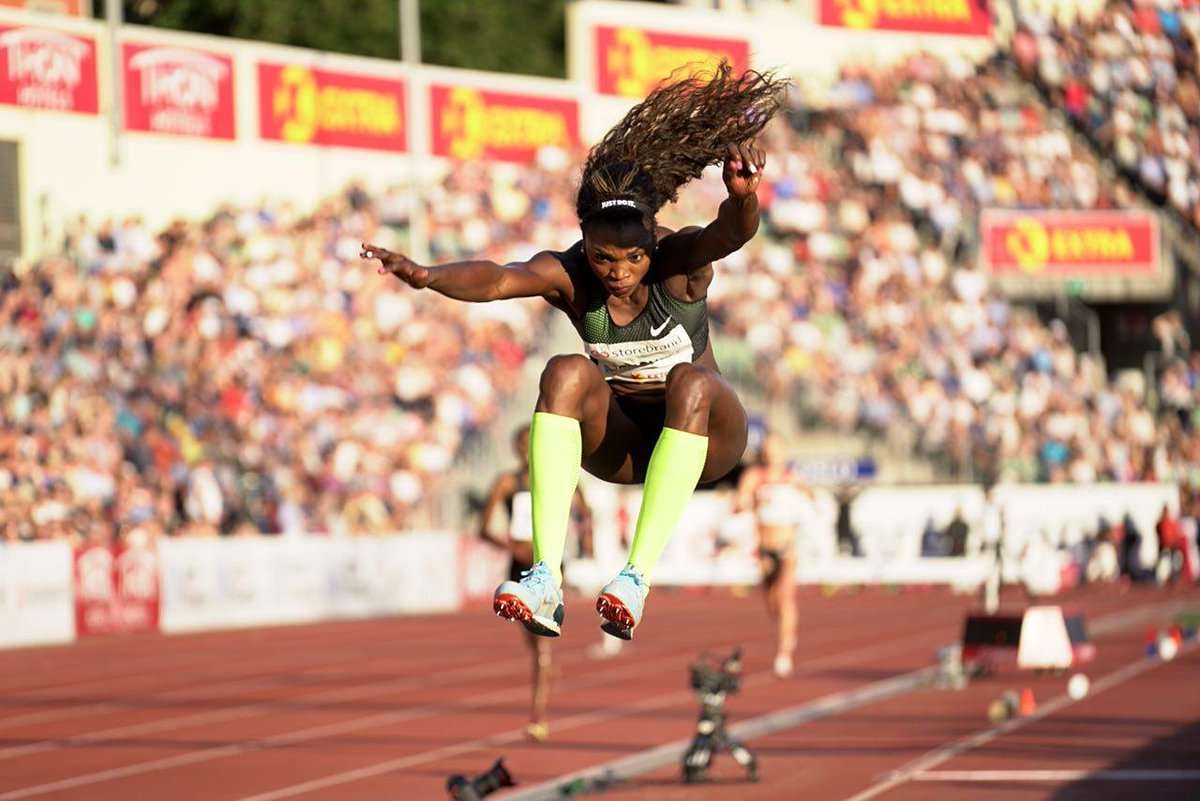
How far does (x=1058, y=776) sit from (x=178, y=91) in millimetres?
21035

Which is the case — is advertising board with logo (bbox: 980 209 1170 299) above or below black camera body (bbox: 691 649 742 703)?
above

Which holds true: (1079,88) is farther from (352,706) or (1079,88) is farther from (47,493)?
(352,706)

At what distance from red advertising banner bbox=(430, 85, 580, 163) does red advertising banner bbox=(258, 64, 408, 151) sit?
0.74 m

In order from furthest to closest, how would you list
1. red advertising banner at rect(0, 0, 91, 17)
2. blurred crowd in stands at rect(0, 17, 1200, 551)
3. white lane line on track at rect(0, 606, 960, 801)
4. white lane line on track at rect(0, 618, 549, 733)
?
red advertising banner at rect(0, 0, 91, 17) < blurred crowd in stands at rect(0, 17, 1200, 551) < white lane line on track at rect(0, 618, 549, 733) < white lane line on track at rect(0, 606, 960, 801)

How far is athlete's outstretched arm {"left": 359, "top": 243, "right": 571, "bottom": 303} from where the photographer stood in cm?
641

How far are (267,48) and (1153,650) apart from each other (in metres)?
17.3

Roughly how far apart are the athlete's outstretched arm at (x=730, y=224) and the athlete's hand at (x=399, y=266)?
0.86 meters

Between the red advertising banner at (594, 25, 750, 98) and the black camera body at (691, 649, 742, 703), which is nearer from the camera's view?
the black camera body at (691, 649, 742, 703)

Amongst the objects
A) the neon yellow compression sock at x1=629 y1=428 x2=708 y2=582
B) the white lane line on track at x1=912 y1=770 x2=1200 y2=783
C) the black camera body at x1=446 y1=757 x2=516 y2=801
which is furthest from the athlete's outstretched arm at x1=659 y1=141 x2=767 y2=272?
the white lane line on track at x1=912 y1=770 x2=1200 y2=783

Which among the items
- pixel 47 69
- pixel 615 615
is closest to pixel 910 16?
pixel 47 69

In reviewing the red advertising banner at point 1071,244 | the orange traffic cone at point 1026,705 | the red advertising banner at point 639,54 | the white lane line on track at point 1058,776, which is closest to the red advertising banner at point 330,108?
the red advertising banner at point 639,54

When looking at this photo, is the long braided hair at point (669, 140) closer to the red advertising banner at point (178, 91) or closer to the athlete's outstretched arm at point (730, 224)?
the athlete's outstretched arm at point (730, 224)

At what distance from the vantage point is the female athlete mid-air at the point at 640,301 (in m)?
6.73

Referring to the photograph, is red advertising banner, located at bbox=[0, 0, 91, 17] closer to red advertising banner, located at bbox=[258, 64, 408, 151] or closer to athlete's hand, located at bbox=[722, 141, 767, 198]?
red advertising banner, located at bbox=[258, 64, 408, 151]
